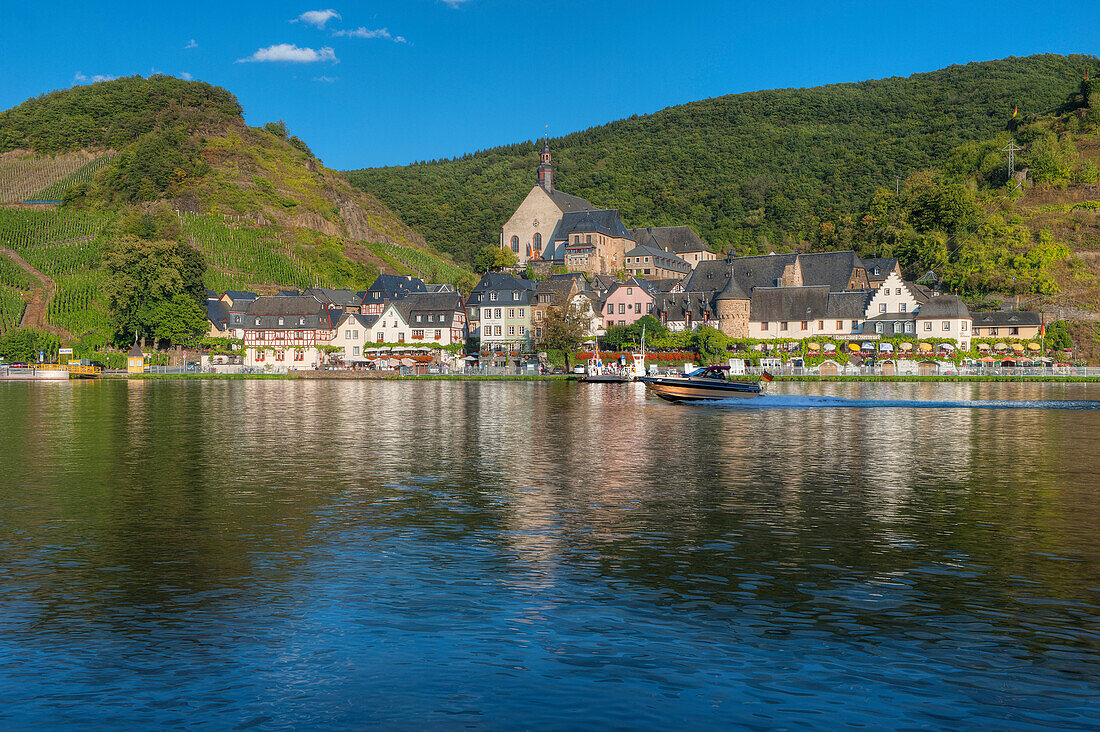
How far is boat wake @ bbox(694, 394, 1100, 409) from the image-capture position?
168 feet

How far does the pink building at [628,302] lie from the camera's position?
113 meters

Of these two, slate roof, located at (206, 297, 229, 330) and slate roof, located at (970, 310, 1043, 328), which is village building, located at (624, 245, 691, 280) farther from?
slate roof, located at (206, 297, 229, 330)

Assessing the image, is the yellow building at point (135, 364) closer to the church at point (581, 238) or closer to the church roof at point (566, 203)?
the church at point (581, 238)


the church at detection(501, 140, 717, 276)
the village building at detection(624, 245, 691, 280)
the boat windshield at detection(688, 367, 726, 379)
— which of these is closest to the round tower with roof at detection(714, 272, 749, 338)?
the village building at detection(624, 245, 691, 280)

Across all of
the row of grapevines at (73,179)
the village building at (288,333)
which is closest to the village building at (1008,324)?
the village building at (288,333)

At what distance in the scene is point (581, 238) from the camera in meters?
138

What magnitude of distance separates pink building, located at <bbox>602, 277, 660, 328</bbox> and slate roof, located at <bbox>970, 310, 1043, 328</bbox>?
39117 mm

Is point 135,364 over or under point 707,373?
over

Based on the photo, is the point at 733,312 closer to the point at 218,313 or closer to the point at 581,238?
the point at 581,238

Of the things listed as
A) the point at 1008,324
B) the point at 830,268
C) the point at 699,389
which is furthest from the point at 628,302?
the point at 699,389

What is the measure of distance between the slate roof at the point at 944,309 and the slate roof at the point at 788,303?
11049mm

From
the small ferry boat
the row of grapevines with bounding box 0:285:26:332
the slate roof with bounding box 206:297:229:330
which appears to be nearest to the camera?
the small ferry boat

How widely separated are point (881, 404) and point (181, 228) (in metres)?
142

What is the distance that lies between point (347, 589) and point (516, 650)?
12.2 feet
